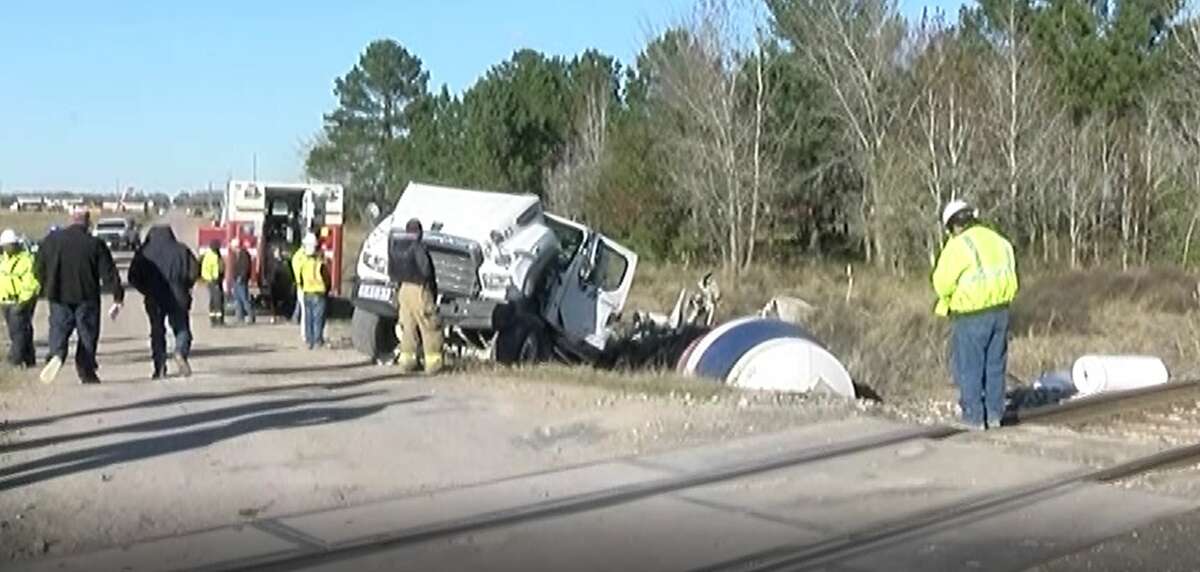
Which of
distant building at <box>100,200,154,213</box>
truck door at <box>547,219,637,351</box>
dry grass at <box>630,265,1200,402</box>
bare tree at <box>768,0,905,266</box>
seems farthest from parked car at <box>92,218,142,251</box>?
truck door at <box>547,219,637,351</box>

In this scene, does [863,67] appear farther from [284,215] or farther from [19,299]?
[19,299]

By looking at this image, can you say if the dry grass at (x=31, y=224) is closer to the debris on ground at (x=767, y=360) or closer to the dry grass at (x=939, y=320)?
the dry grass at (x=939, y=320)

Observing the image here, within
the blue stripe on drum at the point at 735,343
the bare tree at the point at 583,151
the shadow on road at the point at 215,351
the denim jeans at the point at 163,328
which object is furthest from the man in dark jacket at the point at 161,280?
the bare tree at the point at 583,151

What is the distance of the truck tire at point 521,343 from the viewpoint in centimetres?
2167

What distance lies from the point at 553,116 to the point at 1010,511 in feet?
219

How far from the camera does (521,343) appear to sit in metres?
21.9

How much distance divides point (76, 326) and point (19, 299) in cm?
388

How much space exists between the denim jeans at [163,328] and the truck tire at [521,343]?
13.6 feet

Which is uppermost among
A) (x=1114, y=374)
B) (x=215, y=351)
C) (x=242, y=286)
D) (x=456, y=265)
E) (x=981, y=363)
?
(x=456, y=265)

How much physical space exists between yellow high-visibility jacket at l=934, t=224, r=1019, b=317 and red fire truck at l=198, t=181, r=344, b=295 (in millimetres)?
23083

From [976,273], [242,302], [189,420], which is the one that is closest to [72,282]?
[189,420]

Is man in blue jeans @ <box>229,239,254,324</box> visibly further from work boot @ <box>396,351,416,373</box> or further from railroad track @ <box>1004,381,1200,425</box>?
railroad track @ <box>1004,381,1200,425</box>

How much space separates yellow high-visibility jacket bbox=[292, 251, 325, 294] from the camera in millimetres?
24609

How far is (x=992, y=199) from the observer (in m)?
54.9
